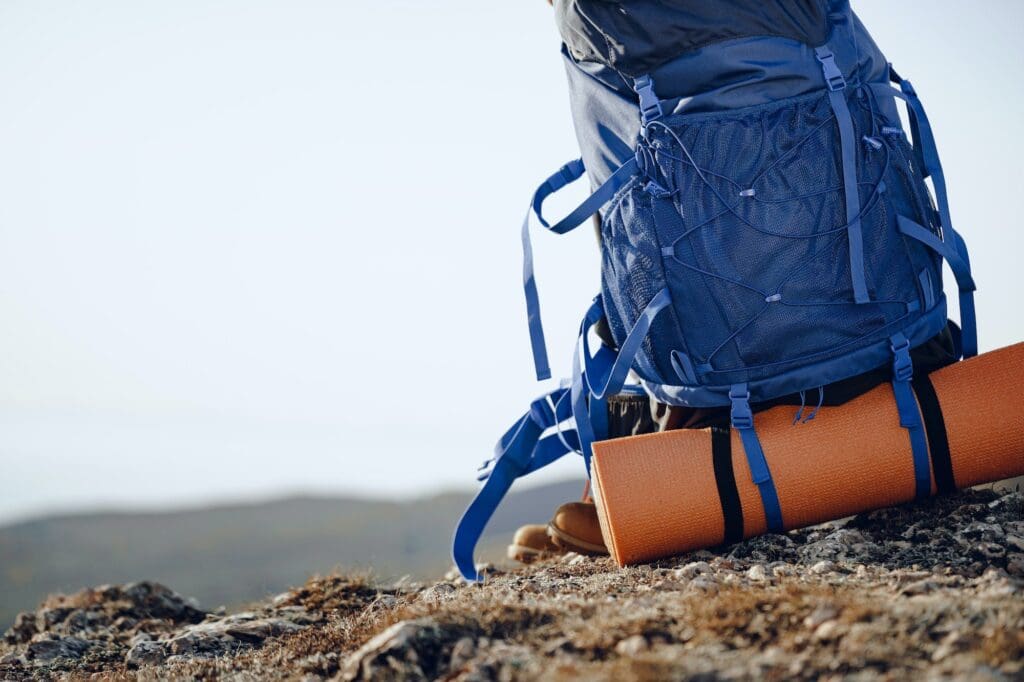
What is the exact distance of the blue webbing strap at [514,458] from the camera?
14.2ft

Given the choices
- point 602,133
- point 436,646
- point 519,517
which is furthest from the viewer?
point 519,517

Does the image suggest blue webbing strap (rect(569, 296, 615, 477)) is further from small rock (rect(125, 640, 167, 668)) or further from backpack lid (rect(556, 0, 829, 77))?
small rock (rect(125, 640, 167, 668))

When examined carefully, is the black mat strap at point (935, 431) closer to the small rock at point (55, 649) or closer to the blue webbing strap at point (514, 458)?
the blue webbing strap at point (514, 458)

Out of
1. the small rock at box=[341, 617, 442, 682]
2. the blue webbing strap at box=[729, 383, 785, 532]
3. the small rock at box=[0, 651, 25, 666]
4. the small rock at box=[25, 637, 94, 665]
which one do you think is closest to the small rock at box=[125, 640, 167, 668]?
the small rock at box=[25, 637, 94, 665]

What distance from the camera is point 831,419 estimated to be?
3771mm

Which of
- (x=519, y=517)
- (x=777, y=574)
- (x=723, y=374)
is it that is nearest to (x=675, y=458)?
(x=723, y=374)

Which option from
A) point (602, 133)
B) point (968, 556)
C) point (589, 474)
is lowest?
point (968, 556)

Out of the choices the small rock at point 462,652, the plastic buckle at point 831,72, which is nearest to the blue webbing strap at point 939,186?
the plastic buckle at point 831,72

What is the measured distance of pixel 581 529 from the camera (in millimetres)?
4375

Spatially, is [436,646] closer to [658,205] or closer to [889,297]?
[658,205]

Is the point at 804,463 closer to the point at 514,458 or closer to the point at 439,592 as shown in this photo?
the point at 514,458

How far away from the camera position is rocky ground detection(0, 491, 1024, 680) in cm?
231

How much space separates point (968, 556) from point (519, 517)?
50.6 feet

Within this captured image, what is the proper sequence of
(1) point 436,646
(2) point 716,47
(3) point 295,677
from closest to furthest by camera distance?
(1) point 436,646 < (3) point 295,677 < (2) point 716,47
